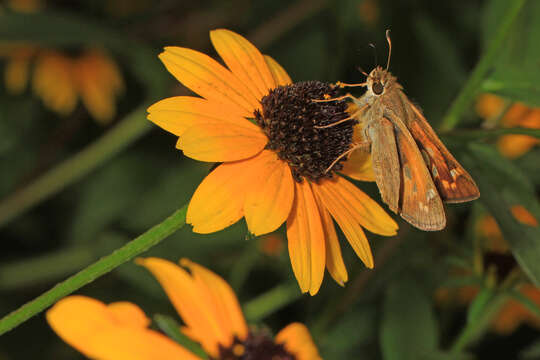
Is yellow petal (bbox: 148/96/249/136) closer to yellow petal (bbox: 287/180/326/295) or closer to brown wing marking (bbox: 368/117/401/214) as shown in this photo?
yellow petal (bbox: 287/180/326/295)

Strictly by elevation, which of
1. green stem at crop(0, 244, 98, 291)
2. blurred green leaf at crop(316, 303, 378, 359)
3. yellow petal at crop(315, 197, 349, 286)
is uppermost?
green stem at crop(0, 244, 98, 291)

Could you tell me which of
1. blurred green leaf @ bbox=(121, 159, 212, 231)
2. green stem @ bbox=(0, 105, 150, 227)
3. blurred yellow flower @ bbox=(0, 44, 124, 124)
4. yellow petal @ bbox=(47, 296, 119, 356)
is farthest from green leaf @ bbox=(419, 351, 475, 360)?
blurred yellow flower @ bbox=(0, 44, 124, 124)

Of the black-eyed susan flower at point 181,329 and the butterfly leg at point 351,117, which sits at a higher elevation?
the butterfly leg at point 351,117

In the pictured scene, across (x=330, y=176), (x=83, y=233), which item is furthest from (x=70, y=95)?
(x=330, y=176)

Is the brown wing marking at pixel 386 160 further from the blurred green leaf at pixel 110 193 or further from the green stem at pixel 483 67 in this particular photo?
the blurred green leaf at pixel 110 193

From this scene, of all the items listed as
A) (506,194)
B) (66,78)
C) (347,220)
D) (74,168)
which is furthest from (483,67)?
(66,78)

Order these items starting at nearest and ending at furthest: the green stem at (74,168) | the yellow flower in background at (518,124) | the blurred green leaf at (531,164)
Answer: the blurred green leaf at (531,164) < the yellow flower in background at (518,124) < the green stem at (74,168)

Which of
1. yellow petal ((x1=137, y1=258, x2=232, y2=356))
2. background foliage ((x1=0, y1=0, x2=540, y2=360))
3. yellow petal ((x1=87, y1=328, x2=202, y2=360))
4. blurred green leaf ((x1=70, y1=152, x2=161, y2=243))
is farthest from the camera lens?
blurred green leaf ((x1=70, y1=152, x2=161, y2=243))

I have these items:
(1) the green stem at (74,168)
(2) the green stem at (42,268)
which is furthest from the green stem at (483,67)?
(2) the green stem at (42,268)
